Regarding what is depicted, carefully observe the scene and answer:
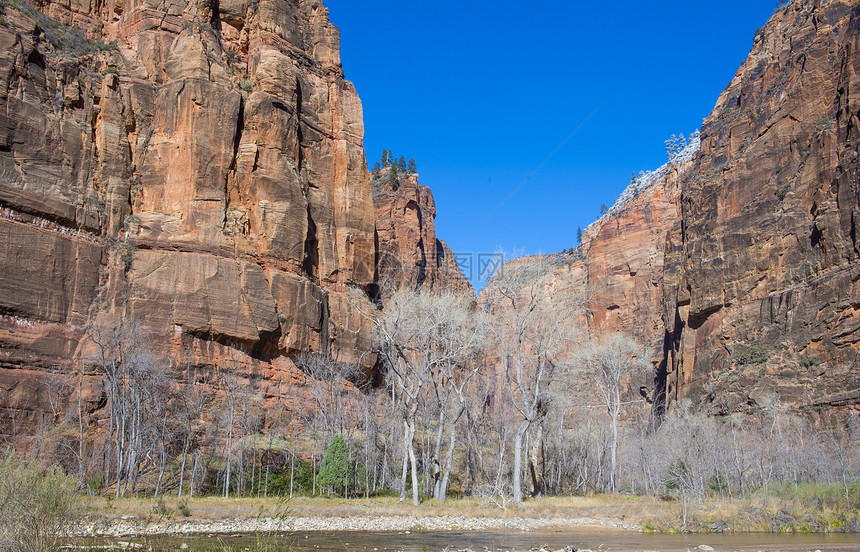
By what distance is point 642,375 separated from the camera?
342 ft

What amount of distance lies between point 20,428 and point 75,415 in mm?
3354

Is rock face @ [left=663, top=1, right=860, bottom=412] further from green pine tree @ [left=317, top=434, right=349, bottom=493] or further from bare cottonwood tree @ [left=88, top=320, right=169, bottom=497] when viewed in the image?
bare cottonwood tree @ [left=88, top=320, right=169, bottom=497]

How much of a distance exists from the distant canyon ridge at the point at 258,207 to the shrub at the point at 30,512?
101ft

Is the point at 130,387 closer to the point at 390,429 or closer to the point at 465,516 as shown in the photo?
the point at 390,429

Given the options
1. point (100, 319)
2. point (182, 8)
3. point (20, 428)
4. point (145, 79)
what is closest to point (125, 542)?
point (20, 428)

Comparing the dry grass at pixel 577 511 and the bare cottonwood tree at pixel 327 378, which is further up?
the bare cottonwood tree at pixel 327 378

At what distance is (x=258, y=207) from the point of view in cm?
5684

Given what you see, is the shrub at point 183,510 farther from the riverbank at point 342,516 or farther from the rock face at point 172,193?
the rock face at point 172,193

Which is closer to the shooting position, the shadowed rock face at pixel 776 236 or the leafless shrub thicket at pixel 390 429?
the leafless shrub thicket at pixel 390 429

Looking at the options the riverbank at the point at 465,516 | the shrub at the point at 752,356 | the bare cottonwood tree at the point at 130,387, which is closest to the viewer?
the riverbank at the point at 465,516

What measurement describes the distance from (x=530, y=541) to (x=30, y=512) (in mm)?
16173

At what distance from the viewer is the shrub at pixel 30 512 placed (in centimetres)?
1210

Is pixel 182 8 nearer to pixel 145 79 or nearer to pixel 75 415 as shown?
pixel 145 79

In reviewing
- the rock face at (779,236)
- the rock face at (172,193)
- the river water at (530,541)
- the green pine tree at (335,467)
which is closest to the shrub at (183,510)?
the river water at (530,541)
